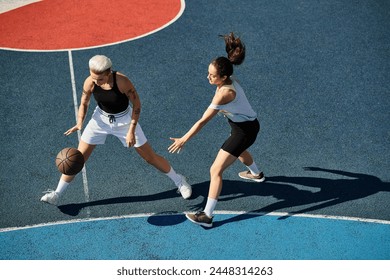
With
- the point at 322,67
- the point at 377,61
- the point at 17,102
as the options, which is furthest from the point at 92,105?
the point at 377,61

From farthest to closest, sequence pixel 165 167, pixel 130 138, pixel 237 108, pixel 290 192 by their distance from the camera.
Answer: pixel 290 192, pixel 165 167, pixel 130 138, pixel 237 108

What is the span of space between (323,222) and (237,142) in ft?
6.09

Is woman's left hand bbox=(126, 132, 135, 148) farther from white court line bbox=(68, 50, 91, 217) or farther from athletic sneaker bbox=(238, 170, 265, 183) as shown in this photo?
athletic sneaker bbox=(238, 170, 265, 183)

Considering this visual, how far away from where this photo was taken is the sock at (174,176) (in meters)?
8.78

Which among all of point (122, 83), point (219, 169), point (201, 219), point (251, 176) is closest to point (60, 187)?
point (122, 83)

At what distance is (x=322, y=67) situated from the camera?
38.9 ft

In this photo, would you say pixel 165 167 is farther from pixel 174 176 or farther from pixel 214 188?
pixel 214 188

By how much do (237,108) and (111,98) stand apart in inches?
69.4

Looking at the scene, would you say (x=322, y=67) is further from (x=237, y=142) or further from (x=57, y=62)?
(x=57, y=62)

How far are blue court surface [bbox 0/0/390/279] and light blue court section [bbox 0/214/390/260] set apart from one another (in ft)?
0.07

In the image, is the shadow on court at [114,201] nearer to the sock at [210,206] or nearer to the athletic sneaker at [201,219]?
the athletic sneaker at [201,219]

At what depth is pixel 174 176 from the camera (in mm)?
8797

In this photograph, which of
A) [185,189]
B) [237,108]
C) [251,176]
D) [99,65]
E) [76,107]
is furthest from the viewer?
[76,107]

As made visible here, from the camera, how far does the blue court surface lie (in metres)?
8.17
